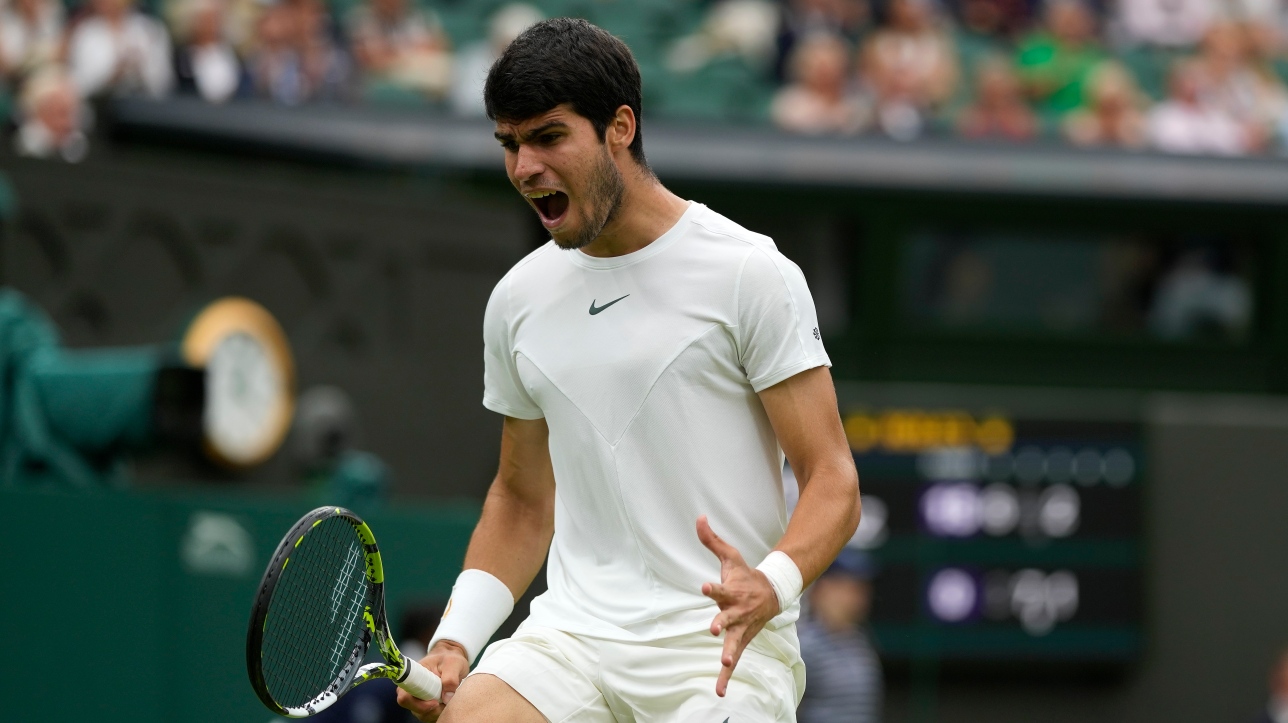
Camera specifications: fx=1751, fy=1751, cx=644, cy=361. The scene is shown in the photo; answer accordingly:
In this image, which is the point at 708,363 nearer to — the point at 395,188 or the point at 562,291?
the point at 562,291

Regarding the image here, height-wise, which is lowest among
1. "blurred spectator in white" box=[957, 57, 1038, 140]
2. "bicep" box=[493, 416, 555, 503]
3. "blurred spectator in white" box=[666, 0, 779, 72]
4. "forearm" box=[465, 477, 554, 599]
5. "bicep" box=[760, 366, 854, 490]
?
"blurred spectator in white" box=[957, 57, 1038, 140]

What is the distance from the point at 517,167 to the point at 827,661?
4.95 meters

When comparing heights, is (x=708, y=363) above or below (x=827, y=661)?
above

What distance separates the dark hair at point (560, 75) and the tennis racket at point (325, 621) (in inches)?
32.9

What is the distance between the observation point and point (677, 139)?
10391mm

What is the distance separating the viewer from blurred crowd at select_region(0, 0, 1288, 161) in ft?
31.0

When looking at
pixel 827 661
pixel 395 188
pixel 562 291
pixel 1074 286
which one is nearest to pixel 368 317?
pixel 395 188

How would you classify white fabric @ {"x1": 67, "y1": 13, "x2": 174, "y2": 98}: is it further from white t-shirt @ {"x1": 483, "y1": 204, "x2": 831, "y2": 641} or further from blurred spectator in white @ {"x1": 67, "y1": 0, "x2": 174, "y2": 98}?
white t-shirt @ {"x1": 483, "y1": 204, "x2": 831, "y2": 641}

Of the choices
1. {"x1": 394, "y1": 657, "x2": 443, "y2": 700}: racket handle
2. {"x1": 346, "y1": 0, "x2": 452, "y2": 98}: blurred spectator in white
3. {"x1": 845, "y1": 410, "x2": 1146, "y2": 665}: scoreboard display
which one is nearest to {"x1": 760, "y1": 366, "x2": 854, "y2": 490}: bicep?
{"x1": 394, "y1": 657, "x2": 443, "y2": 700}: racket handle

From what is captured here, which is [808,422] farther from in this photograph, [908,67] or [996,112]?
[908,67]

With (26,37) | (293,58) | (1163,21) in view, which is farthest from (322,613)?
(1163,21)

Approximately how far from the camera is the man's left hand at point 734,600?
9.49 ft

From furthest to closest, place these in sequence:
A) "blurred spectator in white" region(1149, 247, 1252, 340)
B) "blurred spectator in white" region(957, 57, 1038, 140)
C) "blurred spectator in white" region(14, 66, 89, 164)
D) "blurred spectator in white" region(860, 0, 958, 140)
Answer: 1. "blurred spectator in white" region(860, 0, 958, 140)
2. "blurred spectator in white" region(957, 57, 1038, 140)
3. "blurred spectator in white" region(1149, 247, 1252, 340)
4. "blurred spectator in white" region(14, 66, 89, 164)

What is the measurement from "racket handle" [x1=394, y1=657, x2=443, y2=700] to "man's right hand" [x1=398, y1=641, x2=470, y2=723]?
0.06 ft
